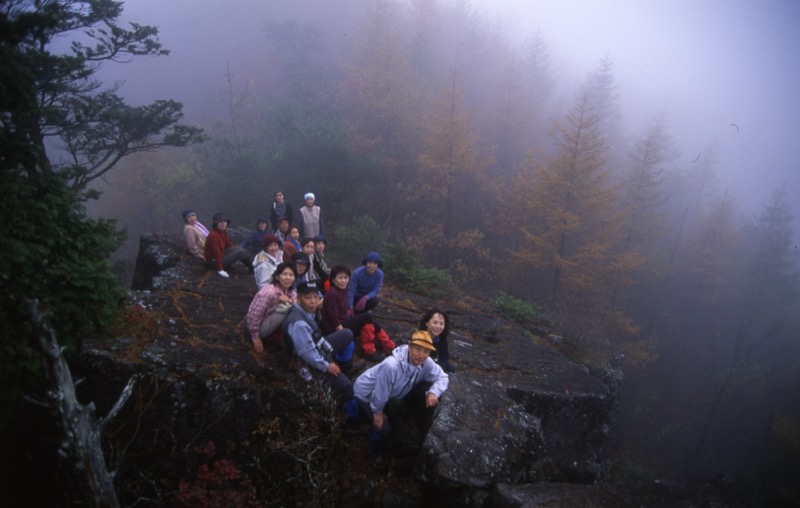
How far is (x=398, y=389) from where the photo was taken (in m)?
4.52

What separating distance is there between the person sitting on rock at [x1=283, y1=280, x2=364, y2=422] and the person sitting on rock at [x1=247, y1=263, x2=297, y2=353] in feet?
1.45

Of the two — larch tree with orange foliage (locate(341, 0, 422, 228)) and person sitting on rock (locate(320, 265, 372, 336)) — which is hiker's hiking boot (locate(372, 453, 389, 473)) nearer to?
person sitting on rock (locate(320, 265, 372, 336))

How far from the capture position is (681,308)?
84.6 ft

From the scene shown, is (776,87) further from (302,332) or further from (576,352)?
(302,332)

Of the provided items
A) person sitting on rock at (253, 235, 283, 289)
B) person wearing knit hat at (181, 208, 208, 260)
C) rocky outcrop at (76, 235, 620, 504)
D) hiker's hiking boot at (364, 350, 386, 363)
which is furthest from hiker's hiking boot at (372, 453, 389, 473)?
person wearing knit hat at (181, 208, 208, 260)

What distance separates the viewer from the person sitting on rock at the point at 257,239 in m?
9.14

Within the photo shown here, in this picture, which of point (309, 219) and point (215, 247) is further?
point (309, 219)

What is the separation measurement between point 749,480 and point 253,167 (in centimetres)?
2998

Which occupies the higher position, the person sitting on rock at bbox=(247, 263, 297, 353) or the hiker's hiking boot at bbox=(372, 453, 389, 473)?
the person sitting on rock at bbox=(247, 263, 297, 353)

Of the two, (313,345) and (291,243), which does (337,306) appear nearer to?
(313,345)

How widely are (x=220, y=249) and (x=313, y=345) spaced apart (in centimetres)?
479

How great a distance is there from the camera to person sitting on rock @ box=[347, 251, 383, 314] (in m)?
6.69

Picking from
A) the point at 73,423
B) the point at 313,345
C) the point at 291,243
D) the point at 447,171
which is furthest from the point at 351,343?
the point at 447,171

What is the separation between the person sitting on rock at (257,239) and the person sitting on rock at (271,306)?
158 inches
